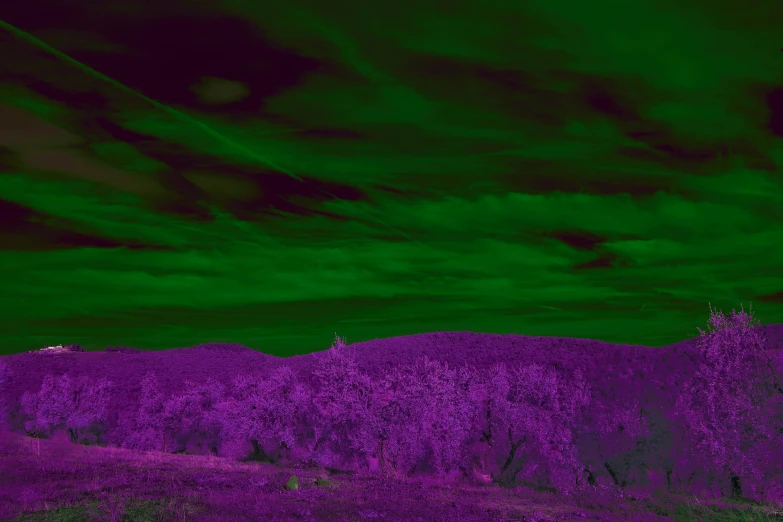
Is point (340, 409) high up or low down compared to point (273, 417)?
up

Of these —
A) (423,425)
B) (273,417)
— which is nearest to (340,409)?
(423,425)

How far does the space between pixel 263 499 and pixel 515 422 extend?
3852cm

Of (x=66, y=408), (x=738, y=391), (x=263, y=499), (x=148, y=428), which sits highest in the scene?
(x=738, y=391)

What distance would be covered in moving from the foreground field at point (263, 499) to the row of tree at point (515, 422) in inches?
327

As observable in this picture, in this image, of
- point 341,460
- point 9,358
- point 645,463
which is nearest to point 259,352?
point 9,358

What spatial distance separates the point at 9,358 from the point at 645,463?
5931 inches

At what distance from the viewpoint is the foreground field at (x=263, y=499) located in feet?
97.2

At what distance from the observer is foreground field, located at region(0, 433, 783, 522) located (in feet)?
97.2

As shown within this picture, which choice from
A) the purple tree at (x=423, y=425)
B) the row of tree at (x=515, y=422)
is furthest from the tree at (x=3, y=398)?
the purple tree at (x=423, y=425)

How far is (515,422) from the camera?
218 feet

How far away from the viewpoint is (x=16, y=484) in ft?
121

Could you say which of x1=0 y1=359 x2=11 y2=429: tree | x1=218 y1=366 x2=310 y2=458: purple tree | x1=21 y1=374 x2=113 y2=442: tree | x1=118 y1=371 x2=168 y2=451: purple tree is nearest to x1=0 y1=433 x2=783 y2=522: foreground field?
x1=218 y1=366 x2=310 y2=458: purple tree

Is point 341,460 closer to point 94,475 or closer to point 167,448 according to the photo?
point 94,475

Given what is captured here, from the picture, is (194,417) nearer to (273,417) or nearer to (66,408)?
(66,408)
